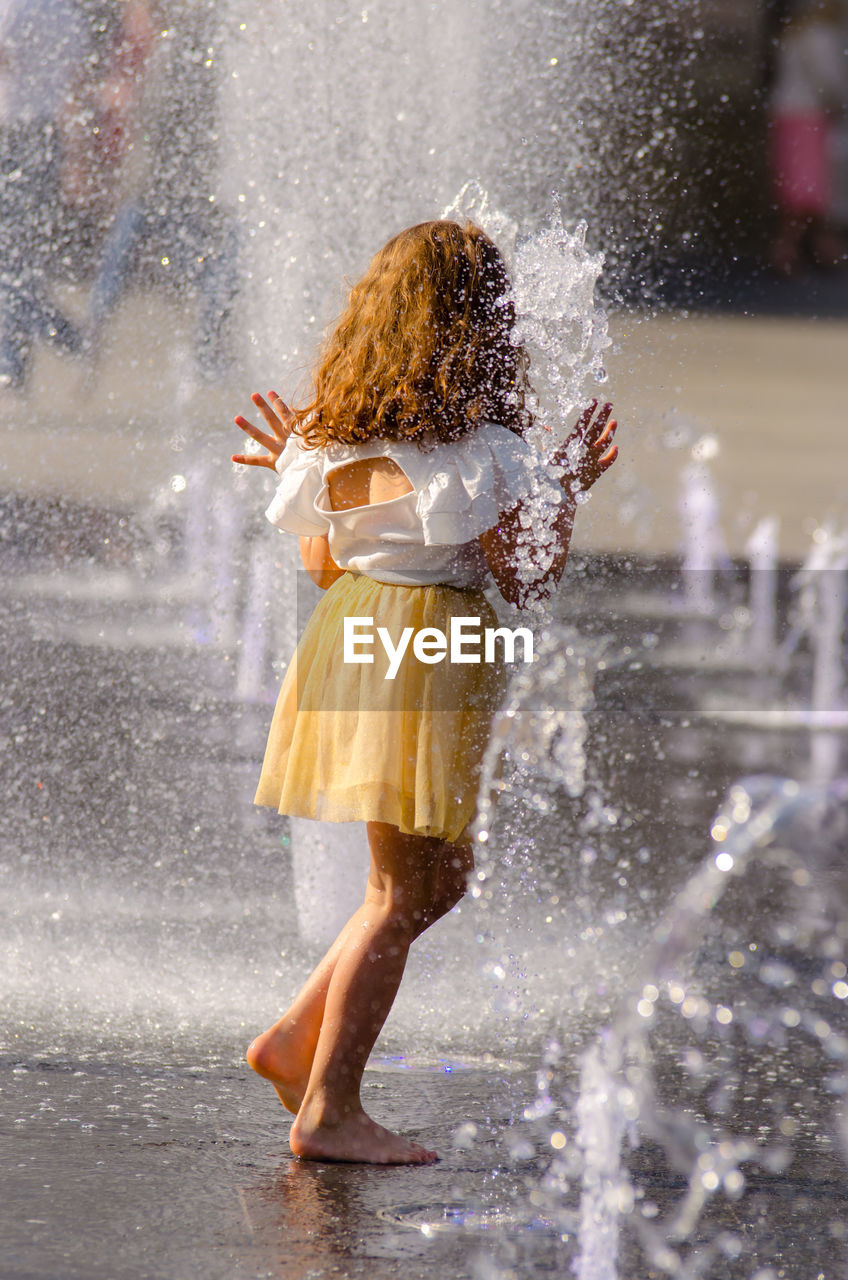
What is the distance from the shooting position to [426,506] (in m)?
2.01

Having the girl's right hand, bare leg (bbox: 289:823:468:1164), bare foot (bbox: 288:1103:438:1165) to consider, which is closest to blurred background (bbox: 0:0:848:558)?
the girl's right hand

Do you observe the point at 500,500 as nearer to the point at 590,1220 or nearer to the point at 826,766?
the point at 590,1220

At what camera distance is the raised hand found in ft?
6.88

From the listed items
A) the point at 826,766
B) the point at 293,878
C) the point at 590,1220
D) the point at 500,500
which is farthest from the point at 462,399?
the point at 826,766

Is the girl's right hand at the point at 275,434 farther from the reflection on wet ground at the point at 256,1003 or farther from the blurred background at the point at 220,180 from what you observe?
the reflection on wet ground at the point at 256,1003

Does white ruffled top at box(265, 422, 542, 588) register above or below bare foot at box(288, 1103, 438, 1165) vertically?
above

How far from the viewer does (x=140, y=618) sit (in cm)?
417

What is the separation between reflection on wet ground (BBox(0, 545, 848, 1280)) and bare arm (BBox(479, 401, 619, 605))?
80cm

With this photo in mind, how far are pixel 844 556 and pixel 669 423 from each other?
147 centimetres

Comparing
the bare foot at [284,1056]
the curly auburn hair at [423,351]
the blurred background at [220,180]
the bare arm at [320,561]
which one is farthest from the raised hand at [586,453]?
the bare foot at [284,1056]

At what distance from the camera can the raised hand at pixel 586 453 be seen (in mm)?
2096

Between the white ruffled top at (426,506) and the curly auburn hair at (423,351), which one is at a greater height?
the curly auburn hair at (423,351)

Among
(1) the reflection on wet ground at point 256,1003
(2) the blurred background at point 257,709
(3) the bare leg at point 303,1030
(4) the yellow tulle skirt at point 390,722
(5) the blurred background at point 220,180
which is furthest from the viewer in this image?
(5) the blurred background at point 220,180

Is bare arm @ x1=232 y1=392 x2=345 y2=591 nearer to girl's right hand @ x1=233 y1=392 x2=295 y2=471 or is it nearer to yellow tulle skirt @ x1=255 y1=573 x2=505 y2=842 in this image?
girl's right hand @ x1=233 y1=392 x2=295 y2=471
